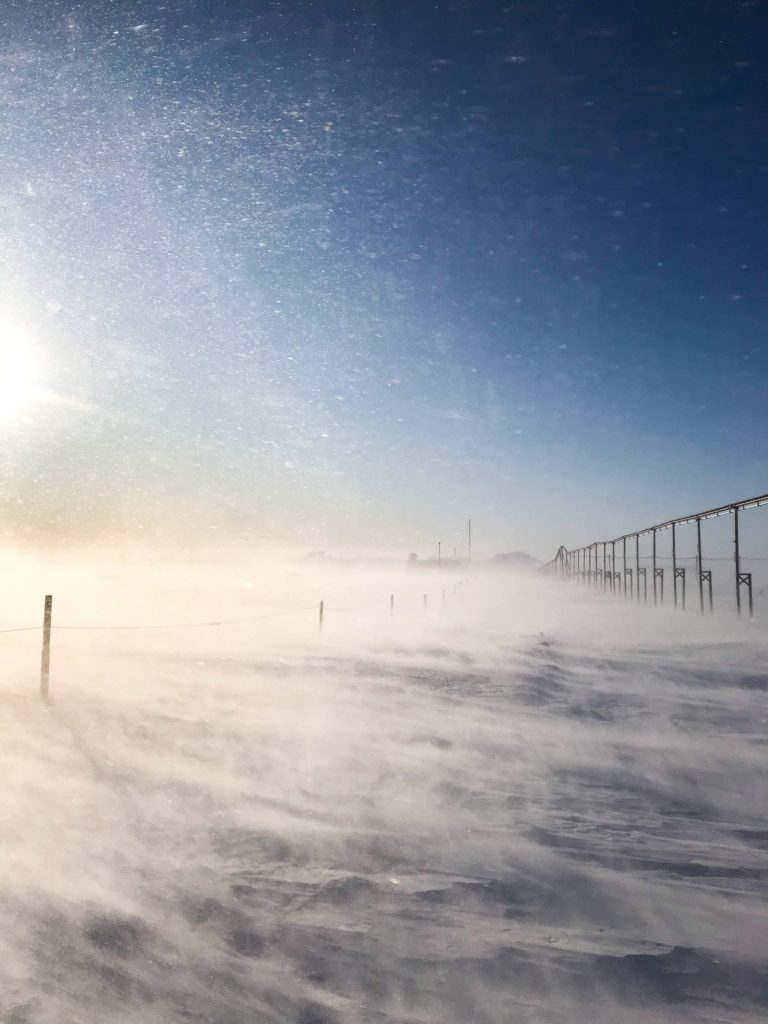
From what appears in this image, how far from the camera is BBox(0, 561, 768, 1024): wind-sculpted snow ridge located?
15.1 feet

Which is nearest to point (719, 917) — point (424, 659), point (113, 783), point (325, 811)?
point (325, 811)

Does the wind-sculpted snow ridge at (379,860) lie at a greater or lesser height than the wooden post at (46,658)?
lesser

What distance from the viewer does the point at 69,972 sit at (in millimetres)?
4676

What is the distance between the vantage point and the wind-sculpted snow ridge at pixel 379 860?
15.1ft

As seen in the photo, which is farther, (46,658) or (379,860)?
(46,658)

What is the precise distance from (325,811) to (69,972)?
3832 millimetres

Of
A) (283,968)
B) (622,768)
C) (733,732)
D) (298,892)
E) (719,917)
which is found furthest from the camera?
(733,732)

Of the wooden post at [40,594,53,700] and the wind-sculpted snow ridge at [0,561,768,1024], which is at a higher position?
the wooden post at [40,594,53,700]

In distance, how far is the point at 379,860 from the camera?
6770mm

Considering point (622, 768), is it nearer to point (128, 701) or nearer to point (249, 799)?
point (249, 799)

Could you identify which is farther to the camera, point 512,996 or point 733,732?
point 733,732

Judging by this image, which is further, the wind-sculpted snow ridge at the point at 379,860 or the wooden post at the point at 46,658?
the wooden post at the point at 46,658

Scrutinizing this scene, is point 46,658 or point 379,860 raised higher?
point 46,658

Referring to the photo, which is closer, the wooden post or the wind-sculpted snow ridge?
the wind-sculpted snow ridge
